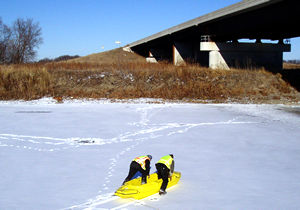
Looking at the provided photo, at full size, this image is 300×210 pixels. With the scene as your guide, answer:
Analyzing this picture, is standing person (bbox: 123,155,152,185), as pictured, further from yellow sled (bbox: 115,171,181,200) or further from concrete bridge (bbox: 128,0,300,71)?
concrete bridge (bbox: 128,0,300,71)

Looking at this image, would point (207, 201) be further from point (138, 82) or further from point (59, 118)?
point (138, 82)

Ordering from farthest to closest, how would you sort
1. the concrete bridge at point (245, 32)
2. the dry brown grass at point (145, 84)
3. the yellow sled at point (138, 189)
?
the dry brown grass at point (145, 84) → the concrete bridge at point (245, 32) → the yellow sled at point (138, 189)

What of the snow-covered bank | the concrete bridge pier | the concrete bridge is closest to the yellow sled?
the snow-covered bank

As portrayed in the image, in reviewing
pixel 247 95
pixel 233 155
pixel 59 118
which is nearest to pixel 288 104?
pixel 247 95

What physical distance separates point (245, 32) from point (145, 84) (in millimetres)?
10289

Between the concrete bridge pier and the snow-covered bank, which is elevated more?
the concrete bridge pier

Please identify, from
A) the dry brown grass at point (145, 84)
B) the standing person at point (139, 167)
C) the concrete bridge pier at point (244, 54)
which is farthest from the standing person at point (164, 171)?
the concrete bridge pier at point (244, 54)

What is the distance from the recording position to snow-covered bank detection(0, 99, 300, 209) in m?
4.64

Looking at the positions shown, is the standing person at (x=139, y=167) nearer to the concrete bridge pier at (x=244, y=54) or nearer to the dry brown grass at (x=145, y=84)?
the dry brown grass at (x=145, y=84)

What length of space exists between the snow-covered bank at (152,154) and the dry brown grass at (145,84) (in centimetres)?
534

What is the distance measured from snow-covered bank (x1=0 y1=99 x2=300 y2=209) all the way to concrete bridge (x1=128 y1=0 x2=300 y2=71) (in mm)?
7942

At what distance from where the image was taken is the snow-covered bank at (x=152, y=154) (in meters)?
4.64

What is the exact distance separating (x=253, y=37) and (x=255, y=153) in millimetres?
22284

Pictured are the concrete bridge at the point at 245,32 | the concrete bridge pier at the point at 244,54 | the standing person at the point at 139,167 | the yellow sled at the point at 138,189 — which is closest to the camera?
the yellow sled at the point at 138,189
